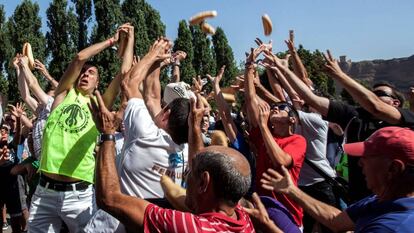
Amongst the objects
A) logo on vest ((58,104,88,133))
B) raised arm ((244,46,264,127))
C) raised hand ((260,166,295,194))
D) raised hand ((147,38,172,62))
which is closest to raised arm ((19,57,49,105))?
logo on vest ((58,104,88,133))

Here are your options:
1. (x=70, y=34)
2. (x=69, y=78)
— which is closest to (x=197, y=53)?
(x=70, y=34)

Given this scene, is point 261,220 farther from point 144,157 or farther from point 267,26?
point 267,26

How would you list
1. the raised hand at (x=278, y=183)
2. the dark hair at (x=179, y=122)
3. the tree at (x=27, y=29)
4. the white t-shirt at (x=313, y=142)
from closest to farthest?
the raised hand at (x=278, y=183)
the dark hair at (x=179, y=122)
the white t-shirt at (x=313, y=142)
the tree at (x=27, y=29)

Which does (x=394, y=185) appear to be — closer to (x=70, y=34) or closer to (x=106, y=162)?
(x=106, y=162)

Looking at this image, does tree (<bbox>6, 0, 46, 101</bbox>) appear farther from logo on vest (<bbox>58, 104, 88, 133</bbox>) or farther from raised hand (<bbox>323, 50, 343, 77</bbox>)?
raised hand (<bbox>323, 50, 343, 77</bbox>)

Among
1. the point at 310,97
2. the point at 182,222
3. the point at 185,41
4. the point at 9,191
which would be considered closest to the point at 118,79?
the point at 310,97

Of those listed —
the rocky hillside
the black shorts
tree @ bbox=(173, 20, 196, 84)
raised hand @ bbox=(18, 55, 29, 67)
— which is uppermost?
tree @ bbox=(173, 20, 196, 84)

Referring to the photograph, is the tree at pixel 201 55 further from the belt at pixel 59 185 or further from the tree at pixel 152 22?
the belt at pixel 59 185

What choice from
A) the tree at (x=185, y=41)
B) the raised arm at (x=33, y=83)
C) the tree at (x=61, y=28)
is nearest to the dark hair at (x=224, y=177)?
the raised arm at (x=33, y=83)

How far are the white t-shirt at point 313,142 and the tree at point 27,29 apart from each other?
29.9m

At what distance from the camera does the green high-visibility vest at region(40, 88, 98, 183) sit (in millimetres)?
4465

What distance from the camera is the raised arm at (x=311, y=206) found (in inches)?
120

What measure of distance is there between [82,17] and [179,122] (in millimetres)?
35595

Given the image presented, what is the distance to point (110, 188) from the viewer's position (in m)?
2.43
